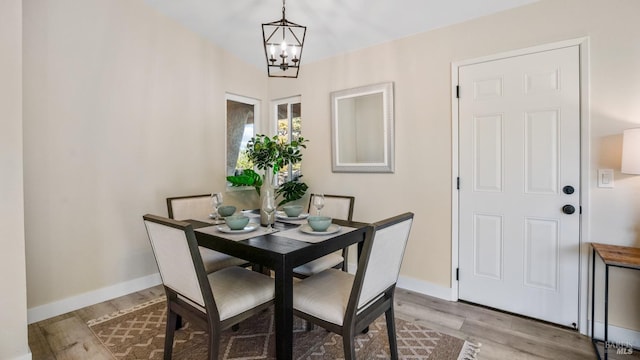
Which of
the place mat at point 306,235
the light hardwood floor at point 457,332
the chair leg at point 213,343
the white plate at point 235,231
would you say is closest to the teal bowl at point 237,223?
the white plate at point 235,231

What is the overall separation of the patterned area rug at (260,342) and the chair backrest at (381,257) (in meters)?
0.61

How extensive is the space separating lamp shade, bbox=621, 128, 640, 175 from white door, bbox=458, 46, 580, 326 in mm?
318

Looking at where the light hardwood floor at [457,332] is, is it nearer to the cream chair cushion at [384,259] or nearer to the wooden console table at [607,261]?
the wooden console table at [607,261]

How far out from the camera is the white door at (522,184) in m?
2.29

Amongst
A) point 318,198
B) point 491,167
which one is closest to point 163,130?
point 318,198

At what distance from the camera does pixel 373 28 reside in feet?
9.73

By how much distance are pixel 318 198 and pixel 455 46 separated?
6.11 feet

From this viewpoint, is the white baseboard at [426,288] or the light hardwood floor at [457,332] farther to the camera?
the white baseboard at [426,288]

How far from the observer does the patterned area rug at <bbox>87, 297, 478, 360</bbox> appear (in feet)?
6.57

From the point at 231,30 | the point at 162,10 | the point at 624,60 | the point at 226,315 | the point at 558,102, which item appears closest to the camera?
the point at 226,315

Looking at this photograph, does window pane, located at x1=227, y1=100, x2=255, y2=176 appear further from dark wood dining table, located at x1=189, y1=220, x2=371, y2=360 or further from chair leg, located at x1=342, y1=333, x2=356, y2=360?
chair leg, located at x1=342, y1=333, x2=356, y2=360

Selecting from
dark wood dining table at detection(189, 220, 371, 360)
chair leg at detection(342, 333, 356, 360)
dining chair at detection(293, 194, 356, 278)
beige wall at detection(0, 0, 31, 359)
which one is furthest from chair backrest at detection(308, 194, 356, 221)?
beige wall at detection(0, 0, 31, 359)

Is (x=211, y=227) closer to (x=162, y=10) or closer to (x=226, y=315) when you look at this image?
(x=226, y=315)

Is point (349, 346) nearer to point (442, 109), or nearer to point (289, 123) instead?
point (442, 109)
